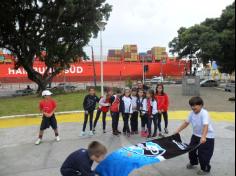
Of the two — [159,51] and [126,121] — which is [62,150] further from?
[159,51]

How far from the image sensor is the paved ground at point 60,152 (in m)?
6.44

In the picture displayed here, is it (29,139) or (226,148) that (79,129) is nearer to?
(29,139)

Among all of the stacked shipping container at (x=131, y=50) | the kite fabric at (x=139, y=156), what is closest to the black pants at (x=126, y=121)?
the kite fabric at (x=139, y=156)

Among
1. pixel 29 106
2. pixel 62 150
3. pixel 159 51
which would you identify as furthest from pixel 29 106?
pixel 159 51

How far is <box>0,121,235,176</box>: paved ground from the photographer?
644cm

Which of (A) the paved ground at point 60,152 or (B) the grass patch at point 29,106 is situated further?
(B) the grass patch at point 29,106

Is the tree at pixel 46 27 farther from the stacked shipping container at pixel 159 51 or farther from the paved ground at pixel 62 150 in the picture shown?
the stacked shipping container at pixel 159 51

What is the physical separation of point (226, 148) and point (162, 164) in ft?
6.70

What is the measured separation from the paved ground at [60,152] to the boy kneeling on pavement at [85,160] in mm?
1968

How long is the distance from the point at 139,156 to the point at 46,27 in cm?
2619

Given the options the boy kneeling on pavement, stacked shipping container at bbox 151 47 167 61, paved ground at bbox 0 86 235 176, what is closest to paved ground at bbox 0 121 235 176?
paved ground at bbox 0 86 235 176

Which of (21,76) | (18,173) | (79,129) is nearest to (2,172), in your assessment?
(18,173)

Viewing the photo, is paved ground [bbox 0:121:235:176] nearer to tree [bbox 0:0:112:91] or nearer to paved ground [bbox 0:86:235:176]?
paved ground [bbox 0:86:235:176]

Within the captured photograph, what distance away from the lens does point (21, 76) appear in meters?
57.1
